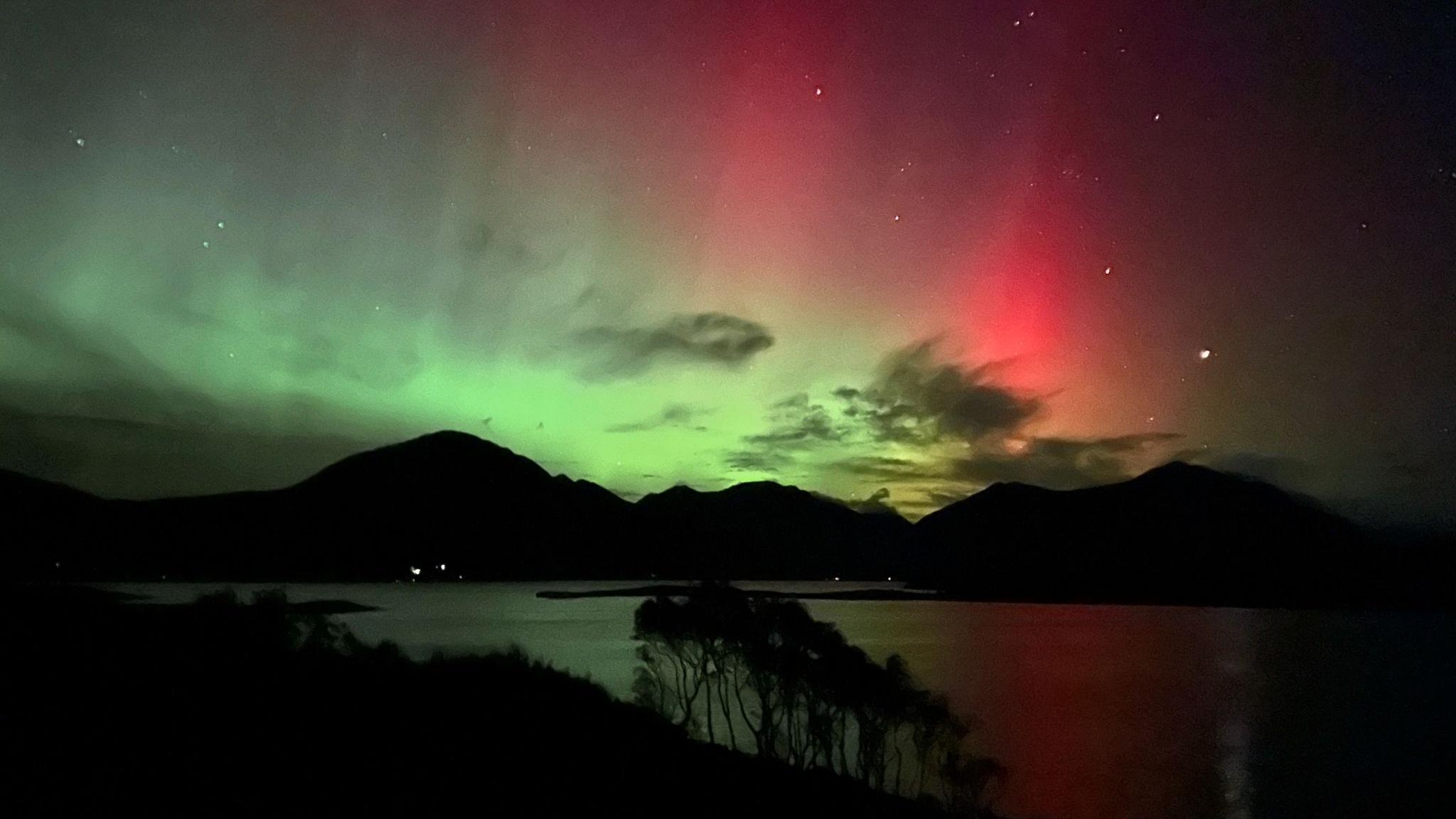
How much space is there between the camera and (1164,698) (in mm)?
66750

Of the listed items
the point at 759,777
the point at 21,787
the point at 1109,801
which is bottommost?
the point at 1109,801

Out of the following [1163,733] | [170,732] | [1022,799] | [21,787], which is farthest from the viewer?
[1163,733]

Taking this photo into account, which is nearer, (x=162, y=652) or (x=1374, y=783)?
(x=162, y=652)

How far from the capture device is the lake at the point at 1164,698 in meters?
39.6

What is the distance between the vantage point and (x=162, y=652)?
958 inches

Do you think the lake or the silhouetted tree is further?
the lake

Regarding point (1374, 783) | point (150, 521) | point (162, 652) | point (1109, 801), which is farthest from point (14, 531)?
point (1374, 783)

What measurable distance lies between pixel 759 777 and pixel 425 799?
35.5 feet

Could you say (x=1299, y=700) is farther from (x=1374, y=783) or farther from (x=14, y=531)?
(x=14, y=531)

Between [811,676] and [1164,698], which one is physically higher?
[811,676]

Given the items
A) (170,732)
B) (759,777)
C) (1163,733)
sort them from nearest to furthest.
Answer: (170,732) < (759,777) < (1163,733)

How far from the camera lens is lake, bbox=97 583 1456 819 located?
39.6 meters

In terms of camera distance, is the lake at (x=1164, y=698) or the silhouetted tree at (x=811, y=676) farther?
the lake at (x=1164, y=698)

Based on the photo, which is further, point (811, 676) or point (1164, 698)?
point (1164, 698)
